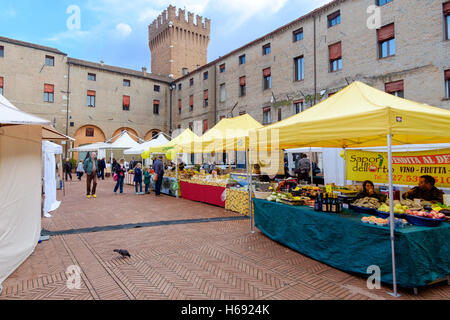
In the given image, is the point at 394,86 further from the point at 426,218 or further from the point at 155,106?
the point at 155,106

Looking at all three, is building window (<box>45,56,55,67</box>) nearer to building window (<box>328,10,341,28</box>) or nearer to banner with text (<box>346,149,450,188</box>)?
building window (<box>328,10,341,28</box>)

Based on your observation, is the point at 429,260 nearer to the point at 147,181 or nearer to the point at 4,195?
the point at 4,195

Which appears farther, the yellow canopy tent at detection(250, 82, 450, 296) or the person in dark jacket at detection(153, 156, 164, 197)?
the person in dark jacket at detection(153, 156, 164, 197)

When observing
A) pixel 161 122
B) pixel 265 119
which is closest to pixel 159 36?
pixel 161 122

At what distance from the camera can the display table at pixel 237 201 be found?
27.1 ft

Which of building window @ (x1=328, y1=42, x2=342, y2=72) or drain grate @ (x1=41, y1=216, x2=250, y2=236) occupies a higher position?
building window @ (x1=328, y1=42, x2=342, y2=72)

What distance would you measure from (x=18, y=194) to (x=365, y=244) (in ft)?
17.3

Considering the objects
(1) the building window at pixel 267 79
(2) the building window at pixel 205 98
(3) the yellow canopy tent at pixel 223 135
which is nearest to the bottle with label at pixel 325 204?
(3) the yellow canopy tent at pixel 223 135

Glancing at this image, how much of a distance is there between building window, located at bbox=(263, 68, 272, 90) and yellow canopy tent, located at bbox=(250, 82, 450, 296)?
58.9ft

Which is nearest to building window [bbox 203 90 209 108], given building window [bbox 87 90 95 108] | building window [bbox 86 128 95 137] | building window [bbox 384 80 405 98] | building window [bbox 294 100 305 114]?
building window [bbox 294 100 305 114]

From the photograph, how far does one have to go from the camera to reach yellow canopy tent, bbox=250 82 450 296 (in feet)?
11.6

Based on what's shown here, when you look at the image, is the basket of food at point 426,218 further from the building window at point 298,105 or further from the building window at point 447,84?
the building window at point 298,105

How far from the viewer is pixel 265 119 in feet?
76.7
